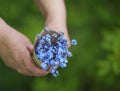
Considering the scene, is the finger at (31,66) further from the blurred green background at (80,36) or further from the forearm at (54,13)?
the blurred green background at (80,36)

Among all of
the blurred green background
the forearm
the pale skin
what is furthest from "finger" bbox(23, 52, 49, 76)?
the blurred green background

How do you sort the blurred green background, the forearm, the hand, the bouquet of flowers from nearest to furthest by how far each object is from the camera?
the bouquet of flowers < the hand < the forearm < the blurred green background

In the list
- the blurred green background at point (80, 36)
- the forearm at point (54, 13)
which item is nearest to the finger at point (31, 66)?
the forearm at point (54, 13)

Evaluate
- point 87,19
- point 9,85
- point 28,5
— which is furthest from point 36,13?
point 9,85

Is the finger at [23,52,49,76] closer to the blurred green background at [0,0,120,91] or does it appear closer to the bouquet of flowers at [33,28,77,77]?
the bouquet of flowers at [33,28,77,77]

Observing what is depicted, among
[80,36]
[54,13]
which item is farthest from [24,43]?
[80,36]

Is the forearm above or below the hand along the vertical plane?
above

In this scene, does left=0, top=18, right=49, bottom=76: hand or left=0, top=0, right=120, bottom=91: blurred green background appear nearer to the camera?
left=0, top=18, right=49, bottom=76: hand

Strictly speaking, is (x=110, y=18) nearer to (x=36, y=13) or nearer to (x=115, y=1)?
(x=115, y=1)
